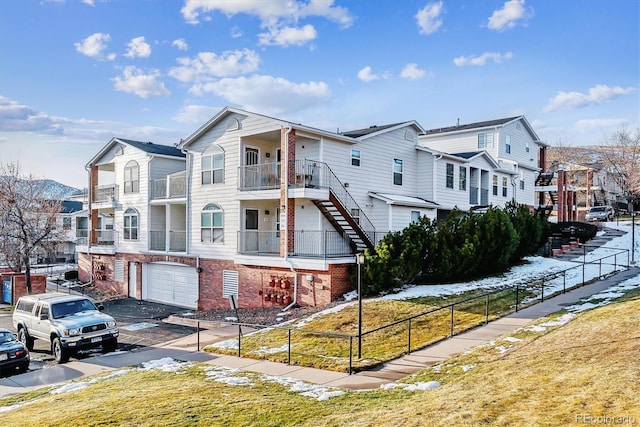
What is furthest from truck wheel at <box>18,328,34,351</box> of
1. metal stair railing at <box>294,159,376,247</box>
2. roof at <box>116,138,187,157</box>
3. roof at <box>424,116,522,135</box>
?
roof at <box>424,116,522,135</box>

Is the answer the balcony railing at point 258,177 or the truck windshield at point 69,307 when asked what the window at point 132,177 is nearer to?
the balcony railing at point 258,177

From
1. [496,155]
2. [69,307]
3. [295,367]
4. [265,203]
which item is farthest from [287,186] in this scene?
[496,155]

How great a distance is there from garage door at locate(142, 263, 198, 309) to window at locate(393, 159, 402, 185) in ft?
38.3

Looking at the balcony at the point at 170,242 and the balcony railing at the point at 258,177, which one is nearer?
the balcony railing at the point at 258,177

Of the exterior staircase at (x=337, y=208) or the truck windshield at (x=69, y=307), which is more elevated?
the exterior staircase at (x=337, y=208)

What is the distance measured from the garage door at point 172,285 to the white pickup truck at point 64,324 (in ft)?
27.5

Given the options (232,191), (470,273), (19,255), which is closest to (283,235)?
(232,191)

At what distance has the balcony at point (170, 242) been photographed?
2695cm

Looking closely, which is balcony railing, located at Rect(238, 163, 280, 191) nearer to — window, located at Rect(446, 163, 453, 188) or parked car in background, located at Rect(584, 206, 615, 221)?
window, located at Rect(446, 163, 453, 188)

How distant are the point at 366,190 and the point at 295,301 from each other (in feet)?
22.6

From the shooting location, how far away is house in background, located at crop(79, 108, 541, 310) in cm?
2105

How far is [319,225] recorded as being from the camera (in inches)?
850

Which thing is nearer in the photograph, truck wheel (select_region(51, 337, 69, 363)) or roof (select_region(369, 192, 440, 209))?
truck wheel (select_region(51, 337, 69, 363))

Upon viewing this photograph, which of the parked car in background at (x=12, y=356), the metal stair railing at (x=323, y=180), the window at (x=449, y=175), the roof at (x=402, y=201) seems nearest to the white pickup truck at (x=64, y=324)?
the parked car in background at (x=12, y=356)
